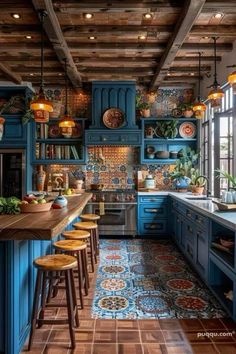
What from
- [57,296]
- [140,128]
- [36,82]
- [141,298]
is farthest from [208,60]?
[57,296]

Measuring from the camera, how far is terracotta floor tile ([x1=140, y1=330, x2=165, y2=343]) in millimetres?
2380

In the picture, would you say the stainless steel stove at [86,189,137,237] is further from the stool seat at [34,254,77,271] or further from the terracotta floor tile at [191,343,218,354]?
the terracotta floor tile at [191,343,218,354]

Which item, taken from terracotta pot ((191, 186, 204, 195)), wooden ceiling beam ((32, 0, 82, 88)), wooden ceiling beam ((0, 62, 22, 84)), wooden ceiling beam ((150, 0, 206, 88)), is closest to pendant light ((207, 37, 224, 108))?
wooden ceiling beam ((150, 0, 206, 88))

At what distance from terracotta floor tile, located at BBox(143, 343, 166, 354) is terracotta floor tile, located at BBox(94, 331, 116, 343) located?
259 millimetres

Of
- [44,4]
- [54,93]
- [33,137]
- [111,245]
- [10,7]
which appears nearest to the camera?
[44,4]

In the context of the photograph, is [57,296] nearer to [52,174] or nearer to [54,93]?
[52,174]

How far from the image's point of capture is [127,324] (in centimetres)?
263

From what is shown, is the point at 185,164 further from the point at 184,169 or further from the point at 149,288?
the point at 149,288

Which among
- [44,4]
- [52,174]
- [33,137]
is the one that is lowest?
[52,174]

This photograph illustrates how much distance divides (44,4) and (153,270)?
3.31 meters

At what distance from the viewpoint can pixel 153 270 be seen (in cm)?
404

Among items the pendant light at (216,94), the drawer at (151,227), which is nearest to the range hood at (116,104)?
the drawer at (151,227)

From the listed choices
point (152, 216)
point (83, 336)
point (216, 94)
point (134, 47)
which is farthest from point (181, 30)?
point (152, 216)

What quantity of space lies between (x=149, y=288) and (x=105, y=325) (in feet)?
3.08
